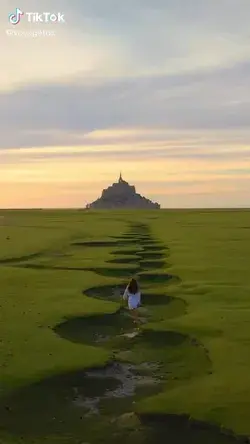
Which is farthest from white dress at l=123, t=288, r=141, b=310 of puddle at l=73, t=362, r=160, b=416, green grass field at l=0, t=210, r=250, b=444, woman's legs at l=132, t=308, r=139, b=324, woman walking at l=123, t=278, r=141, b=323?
puddle at l=73, t=362, r=160, b=416

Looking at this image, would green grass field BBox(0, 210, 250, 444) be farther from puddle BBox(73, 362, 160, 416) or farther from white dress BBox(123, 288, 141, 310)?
white dress BBox(123, 288, 141, 310)

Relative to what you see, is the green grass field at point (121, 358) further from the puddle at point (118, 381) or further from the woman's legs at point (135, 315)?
the woman's legs at point (135, 315)

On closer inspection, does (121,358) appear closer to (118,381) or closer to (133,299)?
(118,381)

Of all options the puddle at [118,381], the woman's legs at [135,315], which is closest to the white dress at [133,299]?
the woman's legs at [135,315]

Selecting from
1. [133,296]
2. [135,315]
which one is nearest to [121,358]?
[133,296]

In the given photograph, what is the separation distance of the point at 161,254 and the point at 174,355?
29226 mm

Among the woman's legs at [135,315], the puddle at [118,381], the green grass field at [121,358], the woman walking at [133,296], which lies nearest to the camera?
the green grass field at [121,358]

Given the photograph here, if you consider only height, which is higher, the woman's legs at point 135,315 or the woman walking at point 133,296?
the woman walking at point 133,296

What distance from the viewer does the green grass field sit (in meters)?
12.9

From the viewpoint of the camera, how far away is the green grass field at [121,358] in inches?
507

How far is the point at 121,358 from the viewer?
17875 mm

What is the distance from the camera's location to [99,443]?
11930 mm

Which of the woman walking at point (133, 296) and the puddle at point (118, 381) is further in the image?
the woman walking at point (133, 296)

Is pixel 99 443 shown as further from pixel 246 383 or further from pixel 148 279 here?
pixel 148 279
